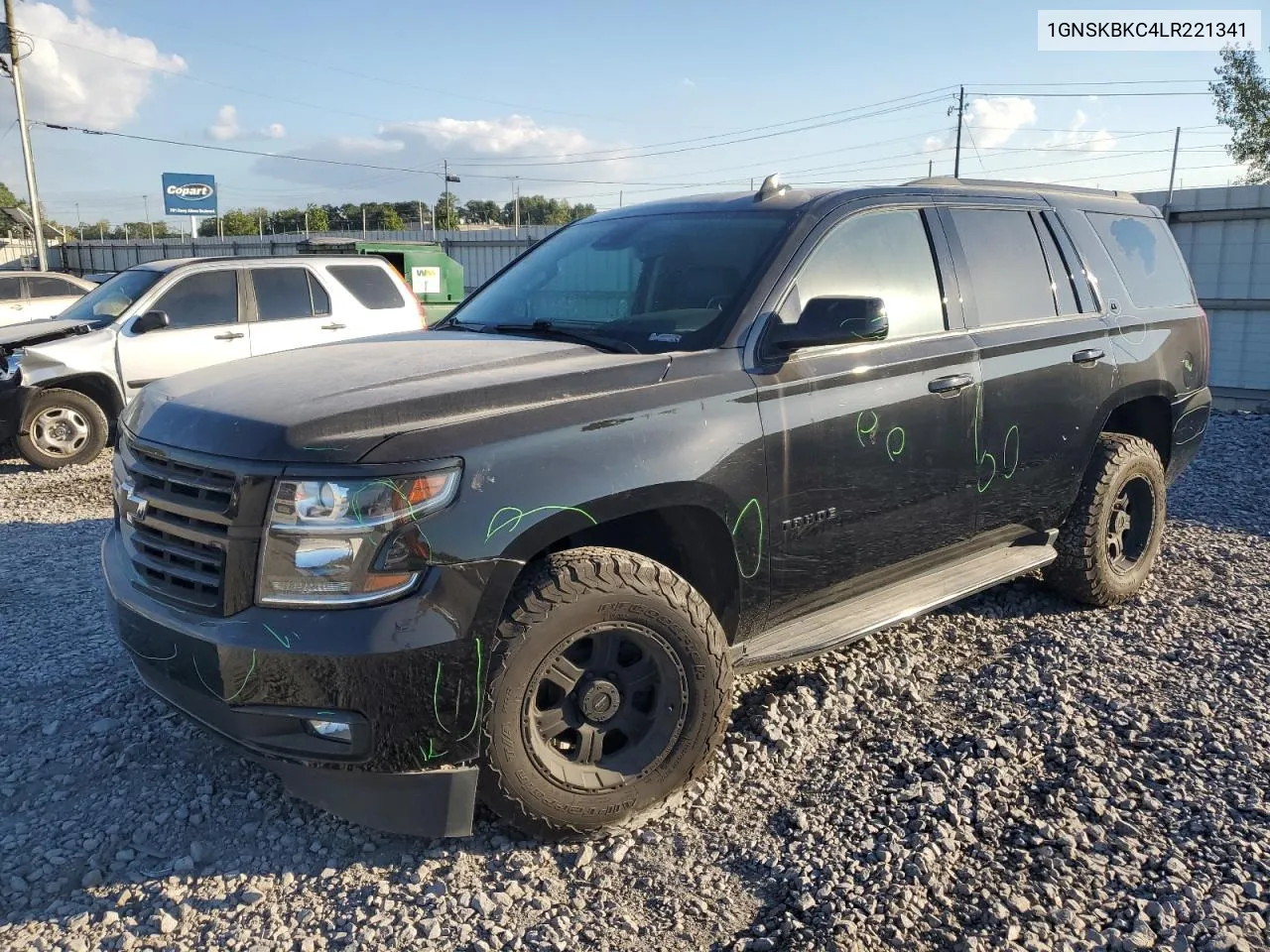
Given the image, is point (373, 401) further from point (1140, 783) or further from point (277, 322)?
point (277, 322)

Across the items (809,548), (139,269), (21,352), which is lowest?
(809,548)

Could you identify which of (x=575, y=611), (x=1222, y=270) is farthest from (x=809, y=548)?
(x=1222, y=270)

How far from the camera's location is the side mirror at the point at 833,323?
3170 mm

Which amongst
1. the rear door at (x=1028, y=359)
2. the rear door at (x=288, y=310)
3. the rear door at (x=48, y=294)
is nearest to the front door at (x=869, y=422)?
the rear door at (x=1028, y=359)

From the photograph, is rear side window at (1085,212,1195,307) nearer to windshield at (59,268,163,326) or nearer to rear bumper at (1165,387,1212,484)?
rear bumper at (1165,387,1212,484)

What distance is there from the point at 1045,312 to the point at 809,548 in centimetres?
190

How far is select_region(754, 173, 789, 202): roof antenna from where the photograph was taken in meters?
3.84

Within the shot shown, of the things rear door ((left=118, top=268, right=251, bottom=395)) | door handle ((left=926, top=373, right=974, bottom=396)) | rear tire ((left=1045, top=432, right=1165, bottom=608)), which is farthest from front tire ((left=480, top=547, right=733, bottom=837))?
rear door ((left=118, top=268, right=251, bottom=395))

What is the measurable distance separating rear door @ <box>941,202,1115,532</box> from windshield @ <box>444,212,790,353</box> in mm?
1085

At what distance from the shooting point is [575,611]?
274 cm

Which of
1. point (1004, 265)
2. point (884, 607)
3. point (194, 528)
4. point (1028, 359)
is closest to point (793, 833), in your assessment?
point (884, 607)

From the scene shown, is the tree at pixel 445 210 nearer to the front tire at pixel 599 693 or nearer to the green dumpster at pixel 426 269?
the green dumpster at pixel 426 269

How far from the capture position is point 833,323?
319 centimetres

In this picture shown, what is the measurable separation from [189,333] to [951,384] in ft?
24.6
